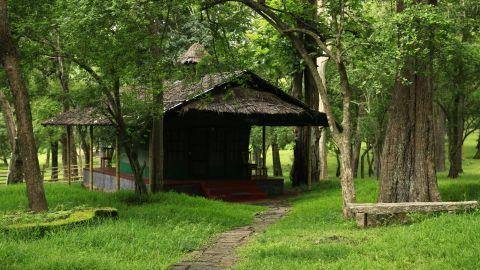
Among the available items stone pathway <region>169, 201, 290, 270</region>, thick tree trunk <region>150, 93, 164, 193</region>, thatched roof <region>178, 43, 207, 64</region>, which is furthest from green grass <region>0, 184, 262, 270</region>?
thatched roof <region>178, 43, 207, 64</region>

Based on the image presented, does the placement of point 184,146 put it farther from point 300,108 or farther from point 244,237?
point 244,237

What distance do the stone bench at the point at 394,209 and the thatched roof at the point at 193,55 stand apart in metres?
12.1

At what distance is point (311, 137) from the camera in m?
25.0

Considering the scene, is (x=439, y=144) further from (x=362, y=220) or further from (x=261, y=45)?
(x=362, y=220)

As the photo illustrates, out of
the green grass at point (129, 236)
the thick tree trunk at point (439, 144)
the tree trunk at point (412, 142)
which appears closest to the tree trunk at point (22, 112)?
the green grass at point (129, 236)

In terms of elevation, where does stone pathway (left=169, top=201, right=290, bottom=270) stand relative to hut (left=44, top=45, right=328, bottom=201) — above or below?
below

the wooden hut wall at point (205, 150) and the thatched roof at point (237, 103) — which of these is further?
the wooden hut wall at point (205, 150)

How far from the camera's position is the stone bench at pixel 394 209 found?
10.6m

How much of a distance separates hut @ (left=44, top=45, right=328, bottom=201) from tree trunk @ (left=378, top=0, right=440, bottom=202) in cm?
712

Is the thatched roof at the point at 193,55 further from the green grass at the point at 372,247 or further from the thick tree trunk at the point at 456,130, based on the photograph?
the green grass at the point at 372,247

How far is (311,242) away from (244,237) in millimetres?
2111

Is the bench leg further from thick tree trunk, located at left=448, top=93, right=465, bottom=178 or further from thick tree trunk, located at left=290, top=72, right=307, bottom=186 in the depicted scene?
thick tree trunk, located at left=448, top=93, right=465, bottom=178

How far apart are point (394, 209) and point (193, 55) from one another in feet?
44.3

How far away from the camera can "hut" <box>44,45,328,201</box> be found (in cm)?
1952
